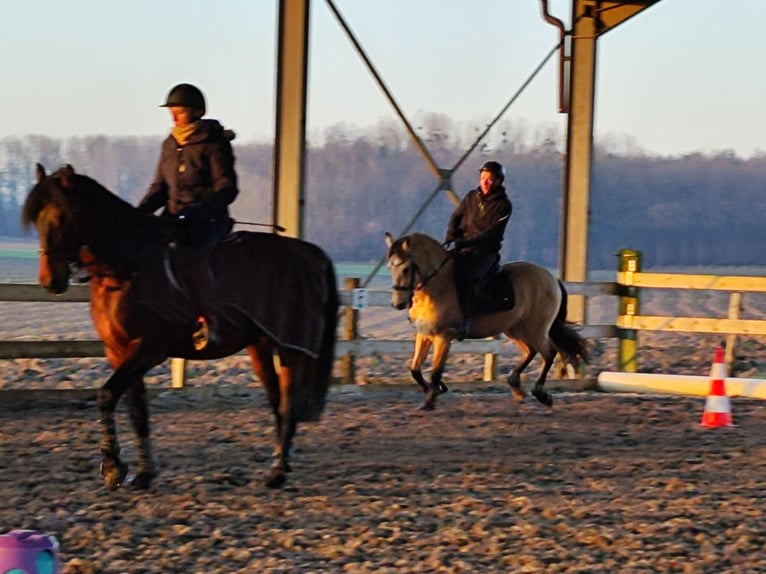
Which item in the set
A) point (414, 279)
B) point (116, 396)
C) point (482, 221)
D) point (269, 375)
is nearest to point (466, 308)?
point (414, 279)

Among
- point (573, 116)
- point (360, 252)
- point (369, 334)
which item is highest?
point (573, 116)

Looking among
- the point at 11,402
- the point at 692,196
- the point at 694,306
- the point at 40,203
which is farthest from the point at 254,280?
the point at 692,196

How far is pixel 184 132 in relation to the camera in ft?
22.6

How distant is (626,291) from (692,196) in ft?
79.2

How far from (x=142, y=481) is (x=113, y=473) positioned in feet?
0.54

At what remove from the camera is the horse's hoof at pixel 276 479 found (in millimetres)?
6797

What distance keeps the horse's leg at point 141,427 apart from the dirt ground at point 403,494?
0.13m

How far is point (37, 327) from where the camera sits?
68.5 feet

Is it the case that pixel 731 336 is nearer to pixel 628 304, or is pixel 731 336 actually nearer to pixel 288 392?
pixel 628 304

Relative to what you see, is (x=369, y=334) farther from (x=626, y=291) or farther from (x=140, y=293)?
(x=140, y=293)

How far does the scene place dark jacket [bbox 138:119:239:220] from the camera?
22.3 feet

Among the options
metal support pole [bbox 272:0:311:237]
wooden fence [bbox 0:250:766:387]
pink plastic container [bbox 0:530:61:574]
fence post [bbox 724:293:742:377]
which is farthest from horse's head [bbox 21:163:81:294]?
fence post [bbox 724:293:742:377]

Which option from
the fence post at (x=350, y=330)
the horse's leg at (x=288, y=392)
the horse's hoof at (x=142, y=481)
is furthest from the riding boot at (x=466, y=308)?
the horse's hoof at (x=142, y=481)

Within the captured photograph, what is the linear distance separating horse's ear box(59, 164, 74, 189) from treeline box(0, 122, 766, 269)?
1.10ft
